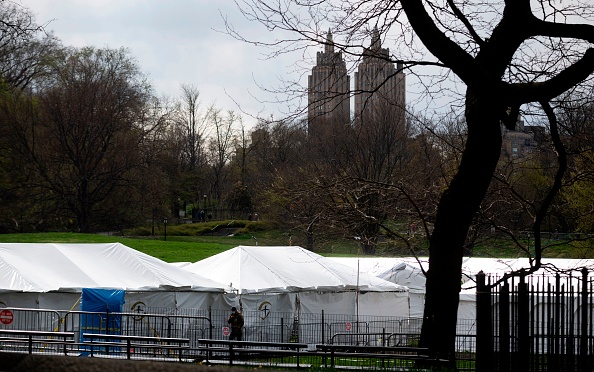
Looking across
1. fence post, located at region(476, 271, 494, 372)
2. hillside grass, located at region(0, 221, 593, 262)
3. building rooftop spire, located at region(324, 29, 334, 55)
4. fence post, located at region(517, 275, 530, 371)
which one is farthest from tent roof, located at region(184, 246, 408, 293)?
fence post, located at region(517, 275, 530, 371)

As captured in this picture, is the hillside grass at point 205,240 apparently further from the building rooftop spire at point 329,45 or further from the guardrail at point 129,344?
the building rooftop spire at point 329,45

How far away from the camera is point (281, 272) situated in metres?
33.5

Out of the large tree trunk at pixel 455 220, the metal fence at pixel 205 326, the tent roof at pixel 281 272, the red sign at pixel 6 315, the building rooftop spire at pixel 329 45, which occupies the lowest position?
the metal fence at pixel 205 326

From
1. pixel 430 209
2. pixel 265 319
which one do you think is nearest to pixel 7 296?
pixel 265 319

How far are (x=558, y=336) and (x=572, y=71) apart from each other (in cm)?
378

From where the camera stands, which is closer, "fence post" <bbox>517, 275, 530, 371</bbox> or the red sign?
"fence post" <bbox>517, 275, 530, 371</bbox>

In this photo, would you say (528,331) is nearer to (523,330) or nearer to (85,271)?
(523,330)

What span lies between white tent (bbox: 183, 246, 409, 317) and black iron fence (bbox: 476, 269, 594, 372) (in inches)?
770

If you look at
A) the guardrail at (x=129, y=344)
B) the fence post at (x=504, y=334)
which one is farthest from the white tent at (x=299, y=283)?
the fence post at (x=504, y=334)

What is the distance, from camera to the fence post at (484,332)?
12.0m

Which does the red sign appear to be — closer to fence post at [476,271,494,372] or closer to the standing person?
the standing person

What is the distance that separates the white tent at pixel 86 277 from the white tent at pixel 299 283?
4.21ft

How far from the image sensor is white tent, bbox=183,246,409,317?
31781 mm

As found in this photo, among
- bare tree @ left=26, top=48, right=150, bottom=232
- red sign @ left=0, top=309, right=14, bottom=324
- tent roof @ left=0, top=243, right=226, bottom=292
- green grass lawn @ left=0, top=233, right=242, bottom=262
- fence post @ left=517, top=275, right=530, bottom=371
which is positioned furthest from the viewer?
bare tree @ left=26, top=48, right=150, bottom=232
